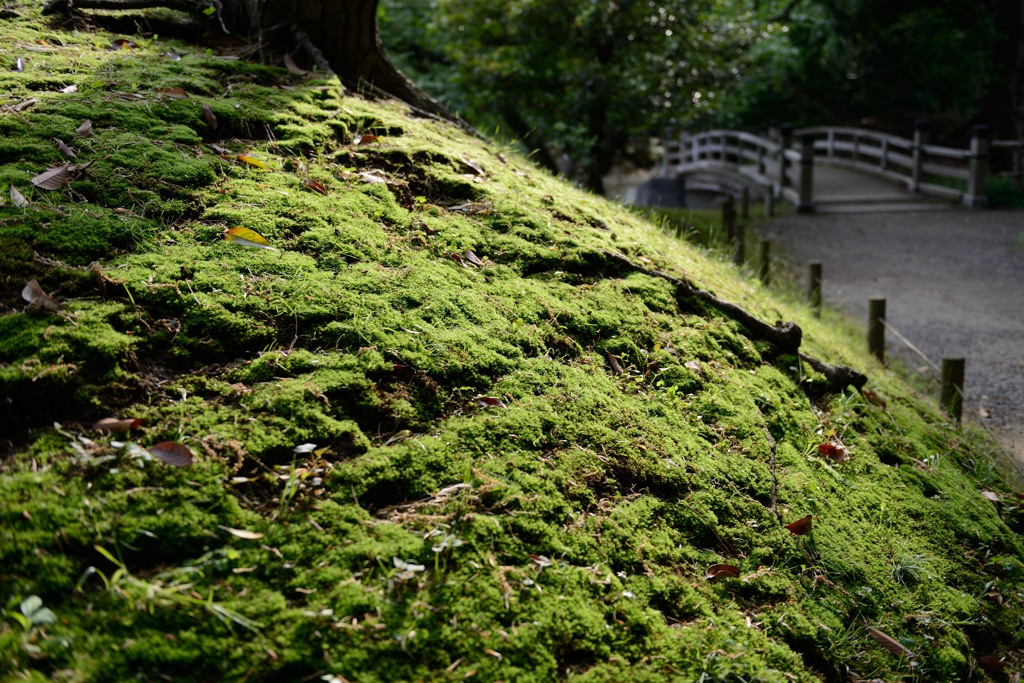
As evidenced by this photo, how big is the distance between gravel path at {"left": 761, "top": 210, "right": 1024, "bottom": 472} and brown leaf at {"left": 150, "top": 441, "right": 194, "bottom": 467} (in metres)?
5.65

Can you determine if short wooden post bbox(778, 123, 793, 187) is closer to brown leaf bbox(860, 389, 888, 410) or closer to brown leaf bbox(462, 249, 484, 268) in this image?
brown leaf bbox(860, 389, 888, 410)

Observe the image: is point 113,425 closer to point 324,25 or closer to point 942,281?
point 324,25

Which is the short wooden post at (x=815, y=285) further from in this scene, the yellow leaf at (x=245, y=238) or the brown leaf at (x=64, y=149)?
the brown leaf at (x=64, y=149)

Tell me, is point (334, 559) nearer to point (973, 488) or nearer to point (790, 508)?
point (790, 508)

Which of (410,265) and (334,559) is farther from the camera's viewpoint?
(410,265)

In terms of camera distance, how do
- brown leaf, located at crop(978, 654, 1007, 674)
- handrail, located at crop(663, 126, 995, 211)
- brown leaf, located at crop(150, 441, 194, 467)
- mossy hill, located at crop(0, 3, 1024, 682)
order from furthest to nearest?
handrail, located at crop(663, 126, 995, 211)
brown leaf, located at crop(978, 654, 1007, 674)
brown leaf, located at crop(150, 441, 194, 467)
mossy hill, located at crop(0, 3, 1024, 682)

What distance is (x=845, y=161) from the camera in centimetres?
2216

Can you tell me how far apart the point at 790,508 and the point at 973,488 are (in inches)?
70.8

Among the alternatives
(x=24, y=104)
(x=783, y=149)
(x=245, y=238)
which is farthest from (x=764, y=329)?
(x=783, y=149)

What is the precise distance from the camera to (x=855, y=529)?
362 cm

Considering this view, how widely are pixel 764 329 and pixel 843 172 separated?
19576mm

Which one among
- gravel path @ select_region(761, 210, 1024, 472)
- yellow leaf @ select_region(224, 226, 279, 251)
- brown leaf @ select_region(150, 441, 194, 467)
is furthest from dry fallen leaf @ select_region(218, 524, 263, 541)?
gravel path @ select_region(761, 210, 1024, 472)

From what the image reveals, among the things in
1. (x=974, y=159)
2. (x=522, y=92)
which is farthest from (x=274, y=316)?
(x=974, y=159)

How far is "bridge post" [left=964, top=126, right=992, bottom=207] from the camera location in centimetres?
1683
